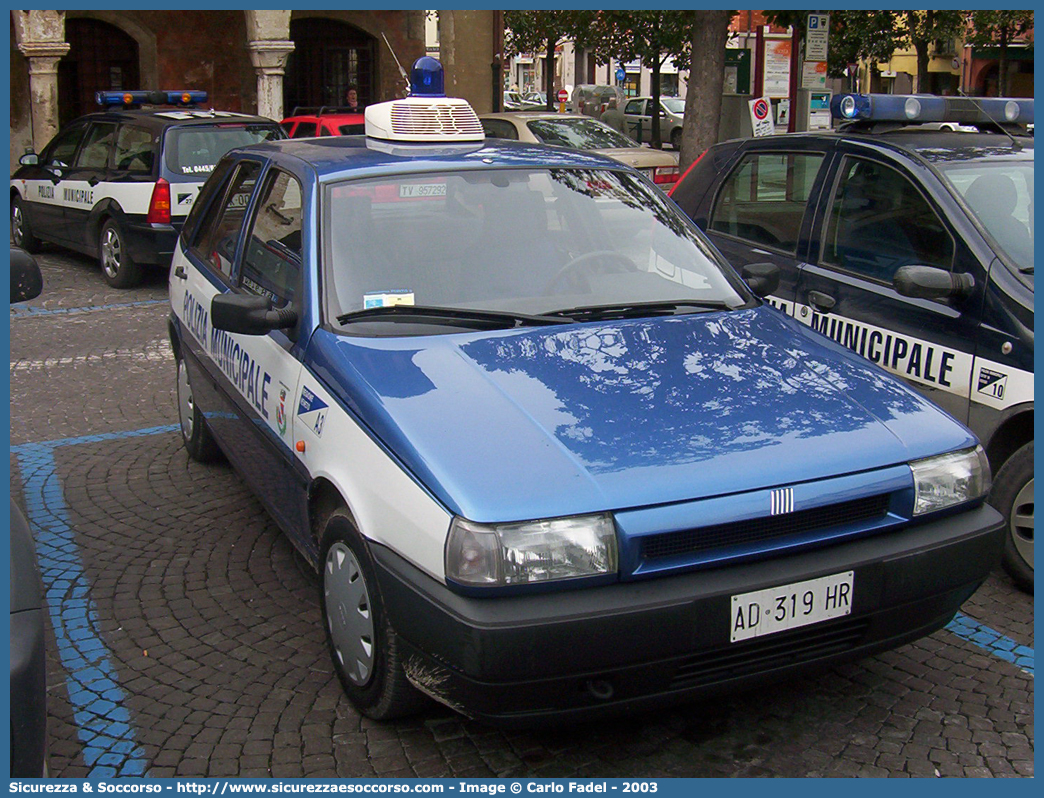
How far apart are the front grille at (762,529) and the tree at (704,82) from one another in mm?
12820

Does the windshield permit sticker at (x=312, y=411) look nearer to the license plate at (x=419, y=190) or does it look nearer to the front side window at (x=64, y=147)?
the license plate at (x=419, y=190)

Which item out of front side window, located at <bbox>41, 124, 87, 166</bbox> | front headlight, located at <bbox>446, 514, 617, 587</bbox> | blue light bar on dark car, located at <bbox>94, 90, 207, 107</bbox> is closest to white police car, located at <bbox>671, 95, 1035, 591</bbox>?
front headlight, located at <bbox>446, 514, 617, 587</bbox>

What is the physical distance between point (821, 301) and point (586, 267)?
1.57 m

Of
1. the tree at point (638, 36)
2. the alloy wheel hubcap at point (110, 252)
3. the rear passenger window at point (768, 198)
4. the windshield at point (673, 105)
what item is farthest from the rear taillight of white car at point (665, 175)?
the windshield at point (673, 105)

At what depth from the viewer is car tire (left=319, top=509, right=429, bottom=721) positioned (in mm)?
3188

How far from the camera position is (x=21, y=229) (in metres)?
13.3

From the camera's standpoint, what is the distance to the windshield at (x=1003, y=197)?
15.2 feet

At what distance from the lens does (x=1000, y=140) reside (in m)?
5.36

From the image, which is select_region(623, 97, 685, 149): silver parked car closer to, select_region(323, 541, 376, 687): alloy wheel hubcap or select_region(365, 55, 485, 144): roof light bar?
select_region(365, 55, 485, 144): roof light bar

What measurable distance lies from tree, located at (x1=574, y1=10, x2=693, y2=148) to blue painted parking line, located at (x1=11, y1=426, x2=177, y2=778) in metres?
20.1

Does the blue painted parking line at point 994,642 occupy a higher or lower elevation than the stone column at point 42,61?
lower

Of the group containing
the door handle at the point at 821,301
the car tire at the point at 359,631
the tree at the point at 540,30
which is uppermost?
the tree at the point at 540,30

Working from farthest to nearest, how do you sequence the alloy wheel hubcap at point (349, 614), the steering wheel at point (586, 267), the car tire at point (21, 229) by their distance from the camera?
the car tire at point (21, 229)
the steering wheel at point (586, 267)
the alloy wheel hubcap at point (349, 614)

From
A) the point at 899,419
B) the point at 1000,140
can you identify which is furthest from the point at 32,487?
the point at 1000,140
